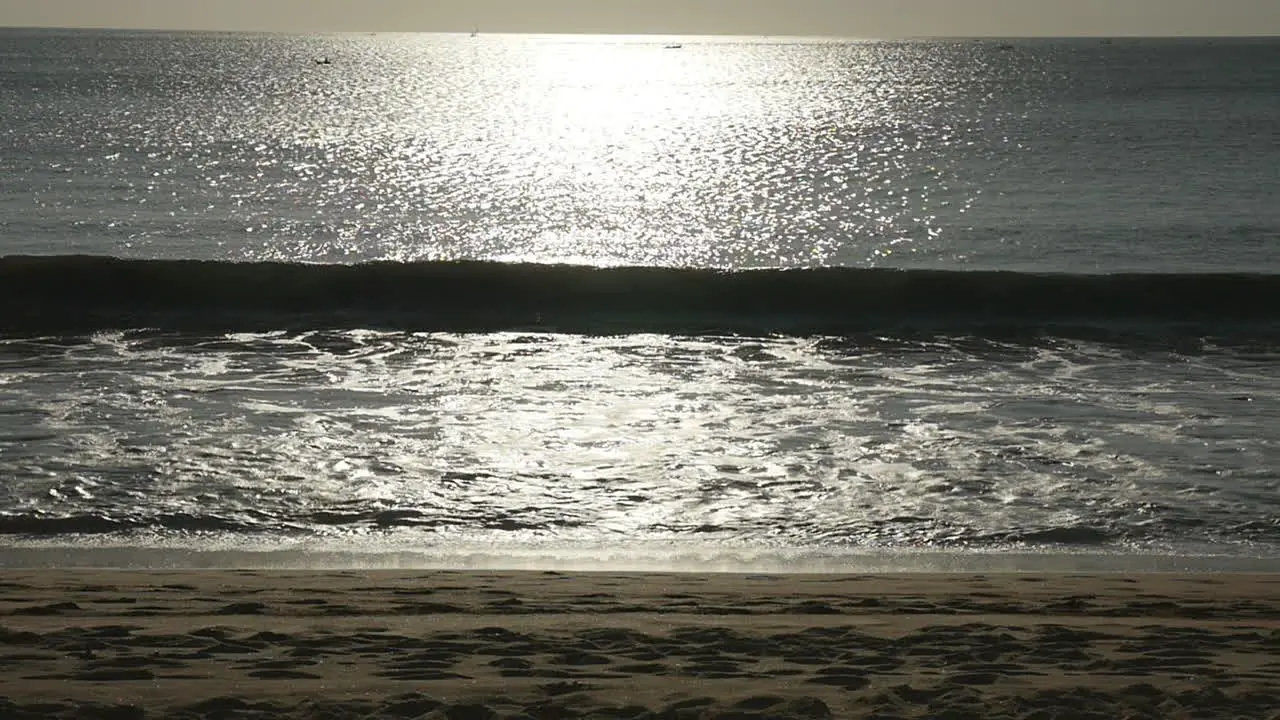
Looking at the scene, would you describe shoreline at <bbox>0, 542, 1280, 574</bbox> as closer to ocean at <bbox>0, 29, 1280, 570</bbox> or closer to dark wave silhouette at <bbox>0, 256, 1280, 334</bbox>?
ocean at <bbox>0, 29, 1280, 570</bbox>

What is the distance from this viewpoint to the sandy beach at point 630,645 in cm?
605

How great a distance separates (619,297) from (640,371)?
5379mm

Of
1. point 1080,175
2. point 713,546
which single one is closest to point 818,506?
point 713,546

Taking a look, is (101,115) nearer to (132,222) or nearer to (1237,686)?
(132,222)

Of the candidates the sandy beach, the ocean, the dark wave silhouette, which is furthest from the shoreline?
the dark wave silhouette

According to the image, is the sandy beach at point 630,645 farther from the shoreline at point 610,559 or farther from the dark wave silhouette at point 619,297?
the dark wave silhouette at point 619,297

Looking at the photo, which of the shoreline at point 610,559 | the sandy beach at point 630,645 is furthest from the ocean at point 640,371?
the sandy beach at point 630,645

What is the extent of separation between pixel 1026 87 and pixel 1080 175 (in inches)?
2866

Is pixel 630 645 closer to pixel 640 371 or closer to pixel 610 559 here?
pixel 610 559

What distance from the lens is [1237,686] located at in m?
6.34

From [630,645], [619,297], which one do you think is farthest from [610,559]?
[619,297]

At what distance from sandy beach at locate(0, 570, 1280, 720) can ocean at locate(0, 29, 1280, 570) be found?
1055mm

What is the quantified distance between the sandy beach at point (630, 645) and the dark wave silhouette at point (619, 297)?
13638mm

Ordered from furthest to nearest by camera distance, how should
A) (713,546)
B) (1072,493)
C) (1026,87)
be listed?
(1026,87)
(1072,493)
(713,546)
